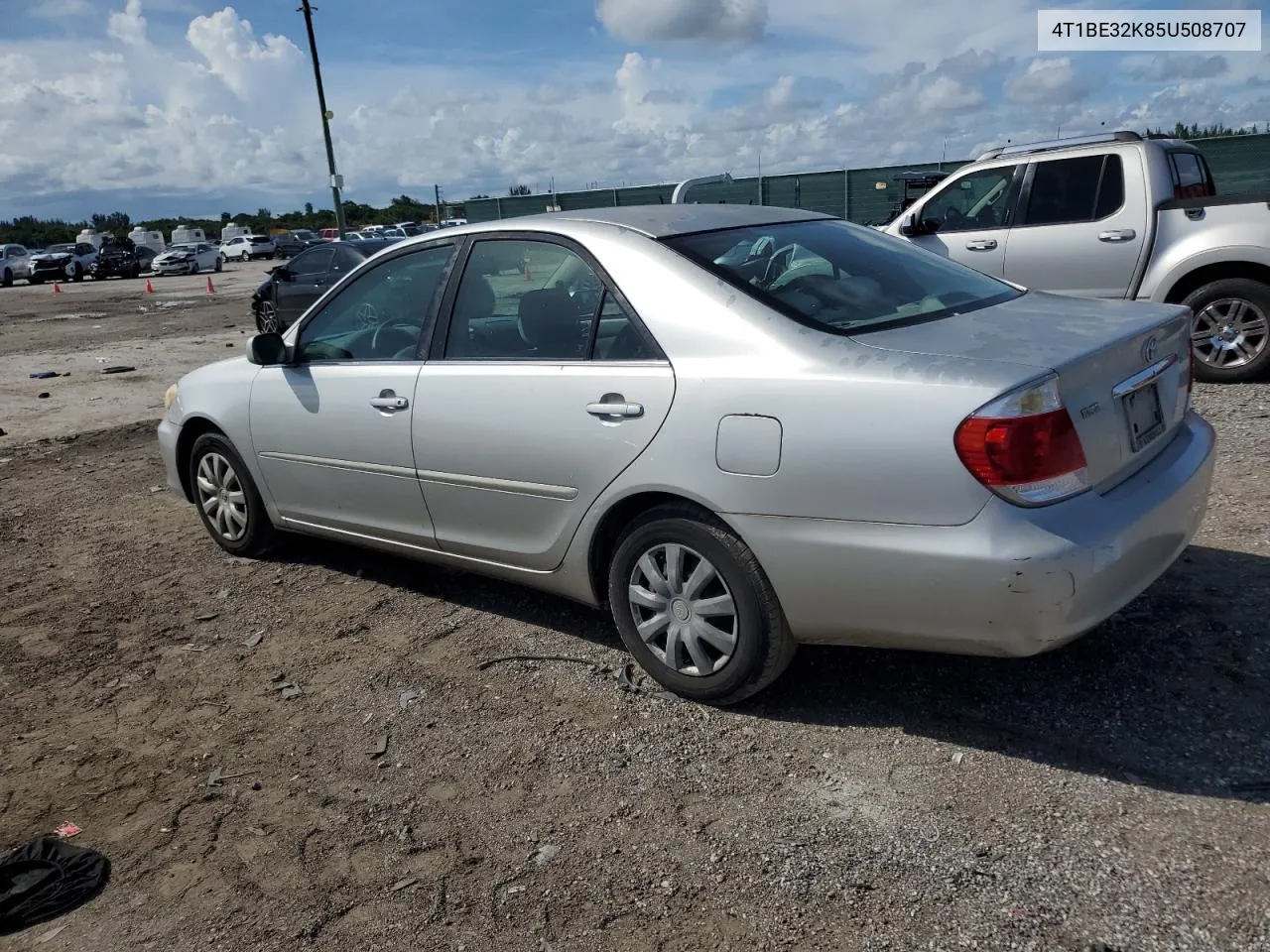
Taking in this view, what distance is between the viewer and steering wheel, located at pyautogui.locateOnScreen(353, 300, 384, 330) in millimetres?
4629

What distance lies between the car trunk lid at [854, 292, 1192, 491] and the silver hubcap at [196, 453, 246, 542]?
357cm

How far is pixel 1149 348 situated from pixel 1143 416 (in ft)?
0.75

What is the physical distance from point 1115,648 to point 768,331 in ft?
5.73

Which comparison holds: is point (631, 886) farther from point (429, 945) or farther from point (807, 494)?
point (807, 494)

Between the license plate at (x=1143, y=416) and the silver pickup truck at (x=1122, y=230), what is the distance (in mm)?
4351

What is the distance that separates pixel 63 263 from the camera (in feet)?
141

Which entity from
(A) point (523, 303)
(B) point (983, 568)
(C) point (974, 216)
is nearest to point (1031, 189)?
(C) point (974, 216)

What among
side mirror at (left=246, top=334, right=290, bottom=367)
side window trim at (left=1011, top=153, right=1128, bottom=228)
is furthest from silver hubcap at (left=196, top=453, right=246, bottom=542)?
side window trim at (left=1011, top=153, right=1128, bottom=228)

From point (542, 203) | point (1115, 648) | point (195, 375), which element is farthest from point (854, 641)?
point (542, 203)

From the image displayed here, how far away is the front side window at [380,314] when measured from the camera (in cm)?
437

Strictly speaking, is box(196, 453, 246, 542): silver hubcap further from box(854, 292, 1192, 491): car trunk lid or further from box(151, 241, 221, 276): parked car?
box(151, 241, 221, 276): parked car

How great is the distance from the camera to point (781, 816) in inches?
116

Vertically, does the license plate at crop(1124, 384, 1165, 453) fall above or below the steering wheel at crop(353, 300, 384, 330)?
below

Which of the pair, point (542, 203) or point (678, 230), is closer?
point (678, 230)
